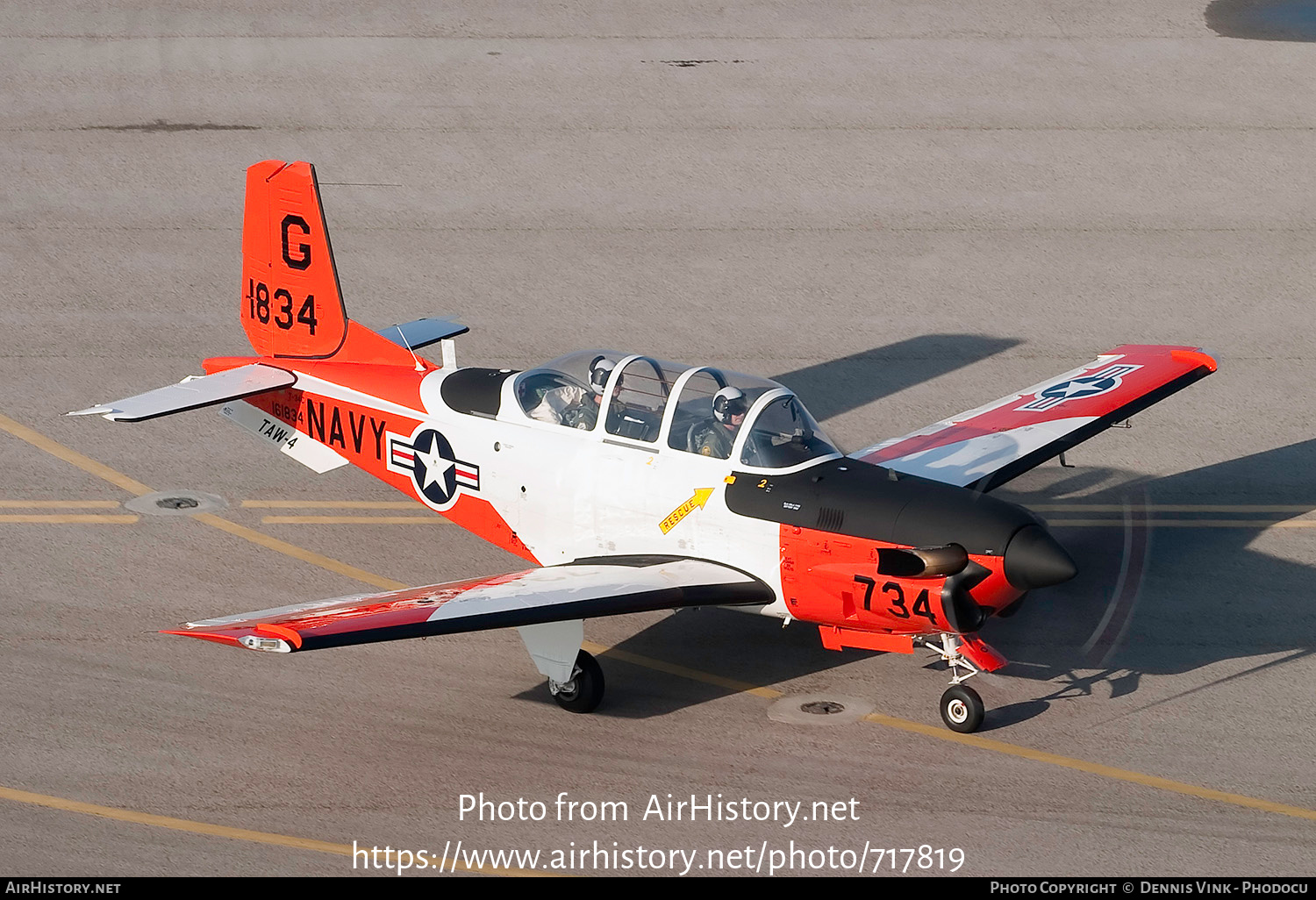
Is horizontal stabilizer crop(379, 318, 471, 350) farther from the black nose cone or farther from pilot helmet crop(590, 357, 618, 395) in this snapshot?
the black nose cone

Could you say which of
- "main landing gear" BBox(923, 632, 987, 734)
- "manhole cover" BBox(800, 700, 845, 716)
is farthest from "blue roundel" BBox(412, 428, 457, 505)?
"main landing gear" BBox(923, 632, 987, 734)

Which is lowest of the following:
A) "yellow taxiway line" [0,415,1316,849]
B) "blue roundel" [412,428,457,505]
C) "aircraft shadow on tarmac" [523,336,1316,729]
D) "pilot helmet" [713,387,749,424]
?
"yellow taxiway line" [0,415,1316,849]

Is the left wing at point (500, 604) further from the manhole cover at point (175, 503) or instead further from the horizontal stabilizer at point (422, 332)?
the manhole cover at point (175, 503)

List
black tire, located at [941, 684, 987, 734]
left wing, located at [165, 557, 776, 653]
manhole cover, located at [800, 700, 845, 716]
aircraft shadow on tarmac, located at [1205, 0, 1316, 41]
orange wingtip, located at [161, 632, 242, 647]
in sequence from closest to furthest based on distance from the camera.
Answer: orange wingtip, located at [161, 632, 242, 647]
left wing, located at [165, 557, 776, 653]
black tire, located at [941, 684, 987, 734]
manhole cover, located at [800, 700, 845, 716]
aircraft shadow on tarmac, located at [1205, 0, 1316, 41]

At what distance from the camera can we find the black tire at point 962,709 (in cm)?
1245

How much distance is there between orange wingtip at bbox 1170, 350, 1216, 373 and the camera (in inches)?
653

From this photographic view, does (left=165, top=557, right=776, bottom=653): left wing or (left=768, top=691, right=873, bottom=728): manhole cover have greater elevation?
(left=165, top=557, right=776, bottom=653): left wing

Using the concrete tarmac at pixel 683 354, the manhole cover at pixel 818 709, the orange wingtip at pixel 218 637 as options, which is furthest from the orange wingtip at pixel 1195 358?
the orange wingtip at pixel 218 637

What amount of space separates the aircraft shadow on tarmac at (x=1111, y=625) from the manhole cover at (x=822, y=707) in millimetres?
292

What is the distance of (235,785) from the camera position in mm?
11914

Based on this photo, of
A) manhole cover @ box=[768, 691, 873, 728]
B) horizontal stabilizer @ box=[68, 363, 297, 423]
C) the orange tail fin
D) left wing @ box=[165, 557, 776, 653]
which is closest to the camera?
left wing @ box=[165, 557, 776, 653]

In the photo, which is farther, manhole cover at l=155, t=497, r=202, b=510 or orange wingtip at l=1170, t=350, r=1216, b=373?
orange wingtip at l=1170, t=350, r=1216, b=373

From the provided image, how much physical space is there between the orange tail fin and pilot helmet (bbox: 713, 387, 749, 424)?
149 inches

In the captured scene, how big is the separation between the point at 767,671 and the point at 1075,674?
2.74m
